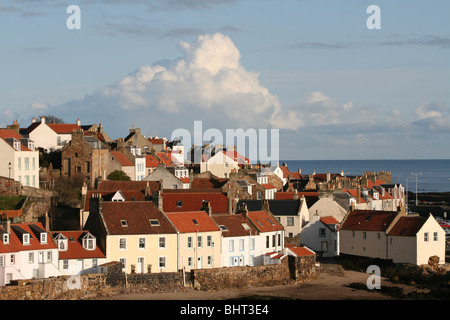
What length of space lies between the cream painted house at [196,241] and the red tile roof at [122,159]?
2336cm

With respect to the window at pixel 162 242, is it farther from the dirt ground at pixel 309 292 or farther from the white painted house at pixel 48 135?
the white painted house at pixel 48 135

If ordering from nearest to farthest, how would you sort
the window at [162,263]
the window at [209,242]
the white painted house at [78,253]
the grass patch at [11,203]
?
the white painted house at [78,253] → the window at [162,263] → the window at [209,242] → the grass patch at [11,203]

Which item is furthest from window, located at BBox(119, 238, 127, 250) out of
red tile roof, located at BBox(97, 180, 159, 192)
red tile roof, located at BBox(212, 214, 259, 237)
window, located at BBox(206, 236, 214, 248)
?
red tile roof, located at BBox(97, 180, 159, 192)

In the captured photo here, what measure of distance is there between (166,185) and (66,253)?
2681 centimetres

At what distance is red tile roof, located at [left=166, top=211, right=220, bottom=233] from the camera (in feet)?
196

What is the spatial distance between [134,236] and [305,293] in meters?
11.4

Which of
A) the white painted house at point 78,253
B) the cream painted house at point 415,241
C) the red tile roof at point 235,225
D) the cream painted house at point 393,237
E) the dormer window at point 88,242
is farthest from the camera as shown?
the cream painted house at point 393,237

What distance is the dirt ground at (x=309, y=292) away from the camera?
54375mm

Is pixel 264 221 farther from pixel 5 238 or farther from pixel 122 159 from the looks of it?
pixel 122 159

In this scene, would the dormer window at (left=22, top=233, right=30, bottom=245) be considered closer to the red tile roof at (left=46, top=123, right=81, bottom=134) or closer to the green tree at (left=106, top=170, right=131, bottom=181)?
the green tree at (left=106, top=170, right=131, bottom=181)

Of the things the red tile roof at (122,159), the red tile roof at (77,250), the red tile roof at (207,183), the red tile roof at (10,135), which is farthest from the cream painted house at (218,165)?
the red tile roof at (77,250)

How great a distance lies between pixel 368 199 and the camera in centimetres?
8869

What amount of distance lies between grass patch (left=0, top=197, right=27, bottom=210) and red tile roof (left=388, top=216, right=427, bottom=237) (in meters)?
26.8

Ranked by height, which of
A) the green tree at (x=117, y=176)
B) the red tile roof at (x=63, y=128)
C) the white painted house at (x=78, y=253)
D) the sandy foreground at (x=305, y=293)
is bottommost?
the sandy foreground at (x=305, y=293)
